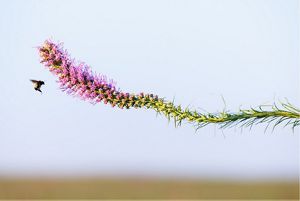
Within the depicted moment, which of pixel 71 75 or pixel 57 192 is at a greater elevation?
pixel 57 192

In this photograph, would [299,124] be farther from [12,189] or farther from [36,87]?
[12,189]

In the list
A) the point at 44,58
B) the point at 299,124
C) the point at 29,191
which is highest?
the point at 29,191

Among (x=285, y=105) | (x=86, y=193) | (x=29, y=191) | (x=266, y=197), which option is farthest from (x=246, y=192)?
(x=285, y=105)

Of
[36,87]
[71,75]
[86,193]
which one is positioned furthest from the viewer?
[86,193]

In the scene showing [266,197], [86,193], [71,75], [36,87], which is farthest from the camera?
[86,193]

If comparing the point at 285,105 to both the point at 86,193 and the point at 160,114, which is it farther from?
the point at 86,193

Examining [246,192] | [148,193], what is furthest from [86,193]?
[246,192]

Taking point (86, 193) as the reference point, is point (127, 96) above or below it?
below

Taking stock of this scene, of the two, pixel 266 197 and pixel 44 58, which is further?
pixel 266 197

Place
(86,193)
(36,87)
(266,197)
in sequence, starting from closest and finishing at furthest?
(36,87) < (266,197) < (86,193)
